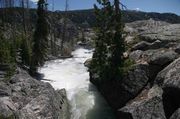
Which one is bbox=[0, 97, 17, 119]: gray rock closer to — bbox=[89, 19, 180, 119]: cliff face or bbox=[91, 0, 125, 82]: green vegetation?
bbox=[89, 19, 180, 119]: cliff face

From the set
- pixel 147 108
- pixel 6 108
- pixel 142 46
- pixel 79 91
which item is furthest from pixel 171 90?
pixel 79 91

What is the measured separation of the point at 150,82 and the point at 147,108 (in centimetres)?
444

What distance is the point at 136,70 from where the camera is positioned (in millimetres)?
25203

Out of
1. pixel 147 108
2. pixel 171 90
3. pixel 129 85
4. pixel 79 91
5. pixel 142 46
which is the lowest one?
pixel 79 91

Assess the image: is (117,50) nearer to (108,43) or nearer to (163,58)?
(108,43)

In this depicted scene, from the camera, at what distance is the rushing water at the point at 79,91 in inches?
1011

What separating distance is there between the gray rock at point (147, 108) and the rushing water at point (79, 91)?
3.94m

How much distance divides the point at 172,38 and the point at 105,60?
6993 mm

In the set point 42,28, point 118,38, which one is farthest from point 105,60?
point 42,28

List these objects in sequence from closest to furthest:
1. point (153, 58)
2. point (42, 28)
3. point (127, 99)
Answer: point (127, 99)
point (153, 58)
point (42, 28)

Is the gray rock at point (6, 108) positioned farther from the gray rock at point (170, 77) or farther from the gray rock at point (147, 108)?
the gray rock at point (170, 77)

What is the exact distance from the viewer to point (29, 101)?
2209 cm

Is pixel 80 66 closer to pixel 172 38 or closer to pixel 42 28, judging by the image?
pixel 42 28

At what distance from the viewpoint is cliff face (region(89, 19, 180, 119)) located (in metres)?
20.2
